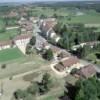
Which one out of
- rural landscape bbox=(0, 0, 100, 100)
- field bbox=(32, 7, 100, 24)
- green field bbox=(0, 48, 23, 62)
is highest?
rural landscape bbox=(0, 0, 100, 100)

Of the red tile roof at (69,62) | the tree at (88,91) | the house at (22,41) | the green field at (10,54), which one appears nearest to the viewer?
the tree at (88,91)

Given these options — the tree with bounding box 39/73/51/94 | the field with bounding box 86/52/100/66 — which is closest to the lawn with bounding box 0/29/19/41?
the field with bounding box 86/52/100/66

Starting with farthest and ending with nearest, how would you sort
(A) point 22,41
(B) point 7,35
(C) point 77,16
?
(C) point 77,16 → (B) point 7,35 → (A) point 22,41

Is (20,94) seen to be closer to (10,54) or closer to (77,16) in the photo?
(10,54)

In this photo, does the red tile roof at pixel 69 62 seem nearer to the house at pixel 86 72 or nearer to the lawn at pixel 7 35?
the house at pixel 86 72

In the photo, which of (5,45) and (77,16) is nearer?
(5,45)

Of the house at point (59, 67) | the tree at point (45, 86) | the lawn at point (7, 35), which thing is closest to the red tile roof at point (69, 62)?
the house at point (59, 67)

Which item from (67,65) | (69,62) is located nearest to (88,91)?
(67,65)

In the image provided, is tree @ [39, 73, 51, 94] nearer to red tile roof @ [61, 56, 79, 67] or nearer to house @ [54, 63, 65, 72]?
house @ [54, 63, 65, 72]

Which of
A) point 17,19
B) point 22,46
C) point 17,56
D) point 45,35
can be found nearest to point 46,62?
point 17,56
